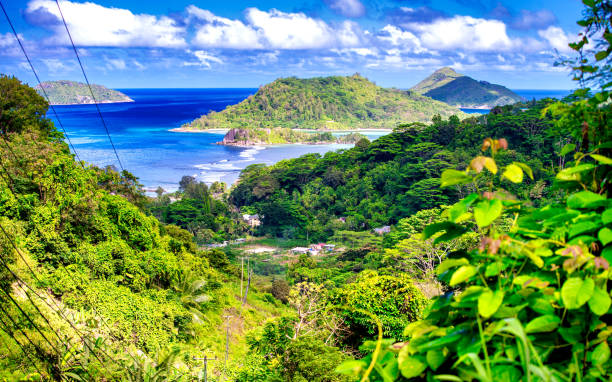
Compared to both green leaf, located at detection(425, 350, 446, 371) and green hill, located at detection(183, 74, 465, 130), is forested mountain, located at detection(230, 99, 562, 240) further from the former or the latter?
green hill, located at detection(183, 74, 465, 130)

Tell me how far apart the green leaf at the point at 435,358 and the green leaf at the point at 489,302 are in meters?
0.09

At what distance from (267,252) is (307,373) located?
21.5 meters

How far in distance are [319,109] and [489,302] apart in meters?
80.2

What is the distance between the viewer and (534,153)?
944 inches

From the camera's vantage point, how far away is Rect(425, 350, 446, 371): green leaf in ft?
1.77

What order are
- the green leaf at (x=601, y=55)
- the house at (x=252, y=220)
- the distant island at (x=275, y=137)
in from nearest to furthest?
the green leaf at (x=601, y=55), the house at (x=252, y=220), the distant island at (x=275, y=137)

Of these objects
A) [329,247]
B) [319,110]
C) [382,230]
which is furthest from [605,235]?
[319,110]

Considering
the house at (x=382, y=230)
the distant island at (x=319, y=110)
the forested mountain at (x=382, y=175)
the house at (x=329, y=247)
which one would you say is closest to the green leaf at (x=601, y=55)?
the forested mountain at (x=382, y=175)

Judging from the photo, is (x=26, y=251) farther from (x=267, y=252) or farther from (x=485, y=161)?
(x=267, y=252)

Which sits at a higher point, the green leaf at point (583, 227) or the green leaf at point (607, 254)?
the green leaf at point (583, 227)

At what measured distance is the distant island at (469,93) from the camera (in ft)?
317

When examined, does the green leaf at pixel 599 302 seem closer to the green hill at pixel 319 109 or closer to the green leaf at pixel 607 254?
the green leaf at pixel 607 254

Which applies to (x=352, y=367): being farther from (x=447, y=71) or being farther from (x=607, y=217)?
(x=447, y=71)

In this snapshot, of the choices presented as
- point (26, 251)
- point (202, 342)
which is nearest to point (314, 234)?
point (202, 342)
